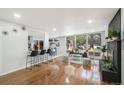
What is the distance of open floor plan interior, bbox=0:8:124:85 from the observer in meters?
2.92

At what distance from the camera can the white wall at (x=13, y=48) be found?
408cm

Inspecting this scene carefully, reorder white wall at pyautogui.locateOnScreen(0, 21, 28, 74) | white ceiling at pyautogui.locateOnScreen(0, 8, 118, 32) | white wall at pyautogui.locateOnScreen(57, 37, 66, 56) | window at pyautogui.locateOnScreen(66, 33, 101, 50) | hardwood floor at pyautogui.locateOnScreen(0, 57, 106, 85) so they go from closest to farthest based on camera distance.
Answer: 1. white ceiling at pyautogui.locateOnScreen(0, 8, 118, 32)
2. hardwood floor at pyautogui.locateOnScreen(0, 57, 106, 85)
3. white wall at pyautogui.locateOnScreen(0, 21, 28, 74)
4. window at pyautogui.locateOnScreen(66, 33, 101, 50)
5. white wall at pyautogui.locateOnScreen(57, 37, 66, 56)

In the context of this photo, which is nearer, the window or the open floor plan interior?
the open floor plan interior

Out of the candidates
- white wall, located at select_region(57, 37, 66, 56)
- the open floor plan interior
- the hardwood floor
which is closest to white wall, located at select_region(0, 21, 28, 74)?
the open floor plan interior

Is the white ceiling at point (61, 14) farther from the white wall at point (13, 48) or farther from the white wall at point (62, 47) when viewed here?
the white wall at point (62, 47)

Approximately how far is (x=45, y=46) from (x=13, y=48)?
306 cm

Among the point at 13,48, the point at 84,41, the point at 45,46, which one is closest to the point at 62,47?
the point at 84,41

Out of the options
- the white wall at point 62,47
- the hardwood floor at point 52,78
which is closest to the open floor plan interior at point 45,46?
the hardwood floor at point 52,78

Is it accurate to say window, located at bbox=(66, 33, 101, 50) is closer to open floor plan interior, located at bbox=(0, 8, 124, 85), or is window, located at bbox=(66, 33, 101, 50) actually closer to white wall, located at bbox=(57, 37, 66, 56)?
open floor plan interior, located at bbox=(0, 8, 124, 85)

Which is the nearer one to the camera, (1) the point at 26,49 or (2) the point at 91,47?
(1) the point at 26,49

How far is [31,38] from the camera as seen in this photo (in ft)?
19.5
